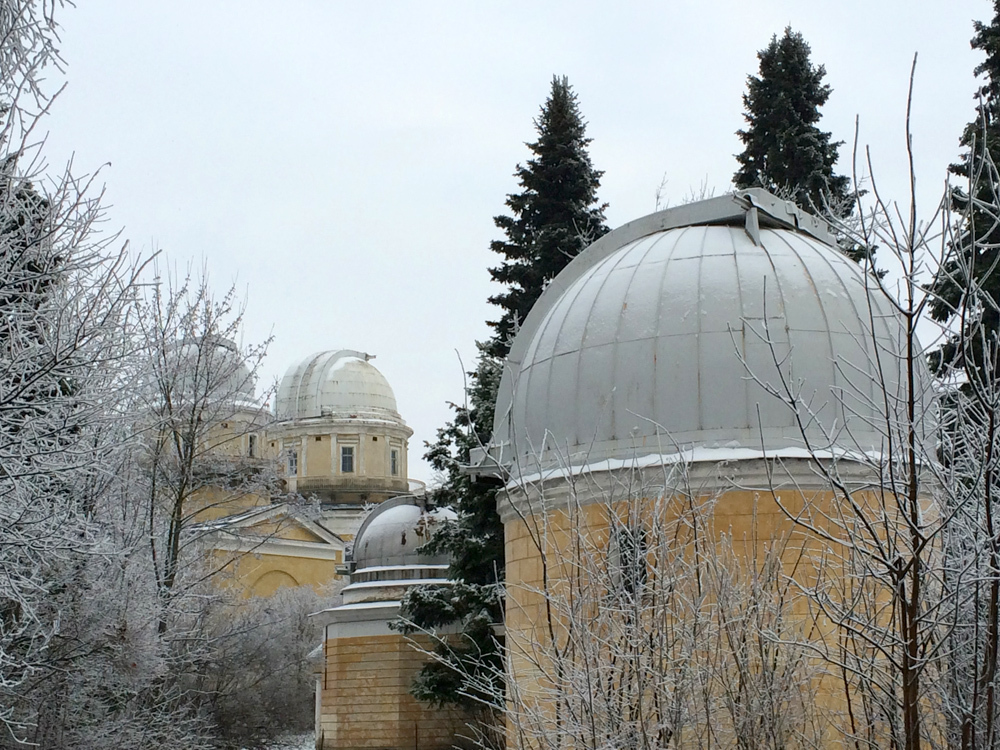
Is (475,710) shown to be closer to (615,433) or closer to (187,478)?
(187,478)

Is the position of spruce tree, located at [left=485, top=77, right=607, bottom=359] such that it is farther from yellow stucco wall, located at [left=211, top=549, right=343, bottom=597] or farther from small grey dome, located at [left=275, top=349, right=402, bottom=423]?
small grey dome, located at [left=275, top=349, right=402, bottom=423]

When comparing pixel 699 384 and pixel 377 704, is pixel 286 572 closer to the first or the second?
pixel 377 704

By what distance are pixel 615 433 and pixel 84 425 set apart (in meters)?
4.85

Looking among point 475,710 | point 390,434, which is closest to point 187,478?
point 475,710

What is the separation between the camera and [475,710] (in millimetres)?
21109

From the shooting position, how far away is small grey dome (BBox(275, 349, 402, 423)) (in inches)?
2408

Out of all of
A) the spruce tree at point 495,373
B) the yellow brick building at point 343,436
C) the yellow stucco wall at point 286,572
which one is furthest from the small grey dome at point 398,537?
the yellow brick building at point 343,436

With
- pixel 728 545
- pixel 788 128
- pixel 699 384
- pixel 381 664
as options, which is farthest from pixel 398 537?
pixel 728 545

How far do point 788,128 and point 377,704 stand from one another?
15.0 m

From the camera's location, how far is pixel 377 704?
79.6ft

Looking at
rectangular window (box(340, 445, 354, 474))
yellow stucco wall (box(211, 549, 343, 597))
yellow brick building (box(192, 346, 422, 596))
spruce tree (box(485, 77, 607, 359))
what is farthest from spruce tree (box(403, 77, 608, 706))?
rectangular window (box(340, 445, 354, 474))

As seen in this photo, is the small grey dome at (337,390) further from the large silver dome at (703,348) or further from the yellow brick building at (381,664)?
the large silver dome at (703,348)

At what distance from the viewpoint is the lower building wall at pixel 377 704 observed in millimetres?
23906

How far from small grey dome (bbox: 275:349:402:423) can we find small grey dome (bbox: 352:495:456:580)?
32.1m
